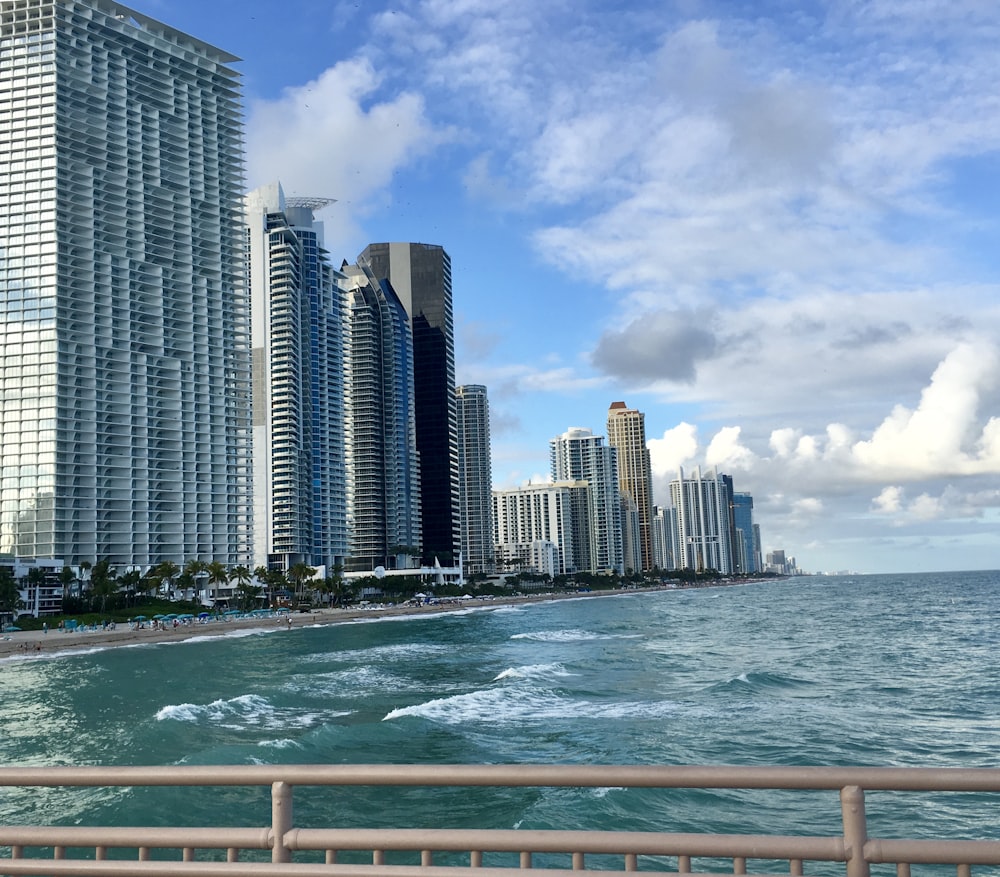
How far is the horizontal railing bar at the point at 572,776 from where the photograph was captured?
4.54 meters

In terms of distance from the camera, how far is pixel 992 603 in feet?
429

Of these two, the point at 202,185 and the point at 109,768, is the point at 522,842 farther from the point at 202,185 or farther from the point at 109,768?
the point at 202,185

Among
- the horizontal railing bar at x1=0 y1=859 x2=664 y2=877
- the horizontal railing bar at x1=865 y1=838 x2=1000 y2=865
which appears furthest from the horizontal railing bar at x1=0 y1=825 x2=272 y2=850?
the horizontal railing bar at x1=865 y1=838 x2=1000 y2=865

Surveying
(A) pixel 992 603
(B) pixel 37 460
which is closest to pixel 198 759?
(A) pixel 992 603

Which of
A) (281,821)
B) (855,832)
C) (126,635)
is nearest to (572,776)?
(855,832)

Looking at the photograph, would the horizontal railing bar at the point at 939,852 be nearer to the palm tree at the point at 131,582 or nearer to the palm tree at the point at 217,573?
the palm tree at the point at 131,582

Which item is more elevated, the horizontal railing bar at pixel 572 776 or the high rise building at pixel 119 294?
the high rise building at pixel 119 294

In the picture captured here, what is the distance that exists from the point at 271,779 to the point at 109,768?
99 centimetres

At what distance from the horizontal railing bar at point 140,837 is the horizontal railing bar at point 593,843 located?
0.85 feet

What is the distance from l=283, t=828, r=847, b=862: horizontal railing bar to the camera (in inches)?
186

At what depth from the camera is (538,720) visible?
1431 inches

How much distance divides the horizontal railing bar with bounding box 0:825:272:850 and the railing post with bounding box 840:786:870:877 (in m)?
3.00

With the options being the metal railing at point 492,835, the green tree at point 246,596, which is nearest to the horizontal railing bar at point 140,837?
the metal railing at point 492,835

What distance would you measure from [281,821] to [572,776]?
1654 mm
